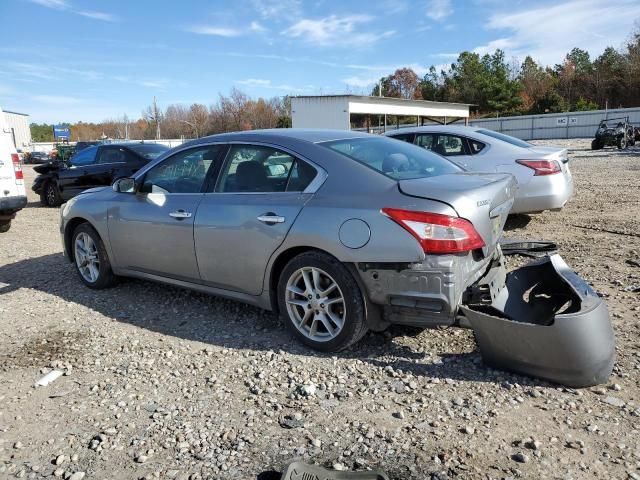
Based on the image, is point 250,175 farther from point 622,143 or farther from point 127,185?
point 622,143

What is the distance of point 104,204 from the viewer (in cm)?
523

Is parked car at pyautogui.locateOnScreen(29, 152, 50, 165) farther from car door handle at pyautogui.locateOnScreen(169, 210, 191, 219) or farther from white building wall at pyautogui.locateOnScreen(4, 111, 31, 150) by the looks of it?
car door handle at pyautogui.locateOnScreen(169, 210, 191, 219)

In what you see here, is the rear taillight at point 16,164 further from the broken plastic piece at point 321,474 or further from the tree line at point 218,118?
the tree line at point 218,118

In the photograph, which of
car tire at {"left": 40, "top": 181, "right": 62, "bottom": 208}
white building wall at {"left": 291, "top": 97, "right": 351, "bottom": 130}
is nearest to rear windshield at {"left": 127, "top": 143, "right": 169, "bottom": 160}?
car tire at {"left": 40, "top": 181, "right": 62, "bottom": 208}

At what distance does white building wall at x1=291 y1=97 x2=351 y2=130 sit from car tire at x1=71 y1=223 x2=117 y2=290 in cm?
2617

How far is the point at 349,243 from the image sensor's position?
11.2ft

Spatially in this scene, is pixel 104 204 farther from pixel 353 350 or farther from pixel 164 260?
pixel 353 350

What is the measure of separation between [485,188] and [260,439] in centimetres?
216

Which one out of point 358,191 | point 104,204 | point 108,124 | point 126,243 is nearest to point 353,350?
point 358,191

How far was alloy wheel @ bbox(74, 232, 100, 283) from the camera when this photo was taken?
547cm

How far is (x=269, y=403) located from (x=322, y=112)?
3046 cm

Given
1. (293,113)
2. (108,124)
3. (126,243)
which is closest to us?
(126,243)

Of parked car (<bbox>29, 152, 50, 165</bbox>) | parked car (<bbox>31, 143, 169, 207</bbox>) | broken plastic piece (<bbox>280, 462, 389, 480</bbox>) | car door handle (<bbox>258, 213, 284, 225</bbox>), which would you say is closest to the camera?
broken plastic piece (<bbox>280, 462, 389, 480</bbox>)

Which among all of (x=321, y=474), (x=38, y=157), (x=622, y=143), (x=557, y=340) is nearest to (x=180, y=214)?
(x=321, y=474)
